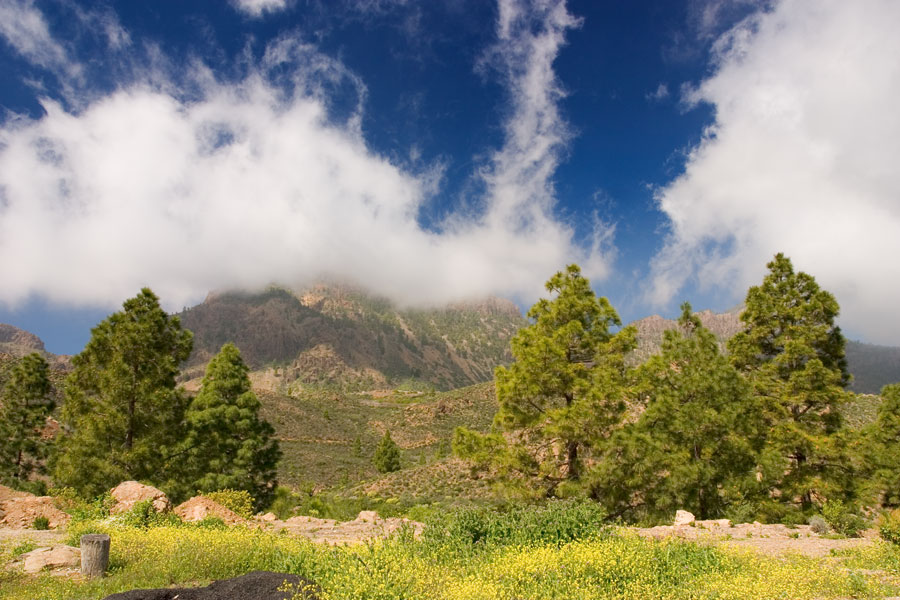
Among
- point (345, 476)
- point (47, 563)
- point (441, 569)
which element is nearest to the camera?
point (441, 569)

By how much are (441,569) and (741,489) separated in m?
15.0

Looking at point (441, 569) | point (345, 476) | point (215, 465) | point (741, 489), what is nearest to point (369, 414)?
point (345, 476)

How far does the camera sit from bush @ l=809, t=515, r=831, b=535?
15.2 meters

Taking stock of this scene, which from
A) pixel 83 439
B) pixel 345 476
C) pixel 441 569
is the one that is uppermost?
pixel 83 439

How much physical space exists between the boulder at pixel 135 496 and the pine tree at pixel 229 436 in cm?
585

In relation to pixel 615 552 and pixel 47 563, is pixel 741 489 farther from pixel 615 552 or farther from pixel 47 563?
pixel 47 563

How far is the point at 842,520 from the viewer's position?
15.9 metres

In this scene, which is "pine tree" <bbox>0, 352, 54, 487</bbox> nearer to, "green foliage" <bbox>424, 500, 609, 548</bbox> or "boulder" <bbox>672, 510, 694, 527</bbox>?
"green foliage" <bbox>424, 500, 609, 548</bbox>

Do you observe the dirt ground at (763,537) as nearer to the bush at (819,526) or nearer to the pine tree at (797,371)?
the bush at (819,526)

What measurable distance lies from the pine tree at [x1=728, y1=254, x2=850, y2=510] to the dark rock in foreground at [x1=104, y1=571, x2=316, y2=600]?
18.1 meters

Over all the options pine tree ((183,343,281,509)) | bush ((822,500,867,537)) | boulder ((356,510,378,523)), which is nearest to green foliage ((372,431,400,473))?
pine tree ((183,343,281,509))

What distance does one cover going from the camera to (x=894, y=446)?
19.9 metres

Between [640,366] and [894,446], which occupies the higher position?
[640,366]

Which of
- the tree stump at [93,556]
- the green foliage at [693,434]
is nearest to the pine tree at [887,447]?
the green foliage at [693,434]
